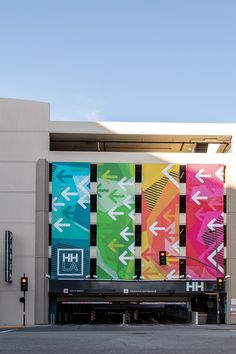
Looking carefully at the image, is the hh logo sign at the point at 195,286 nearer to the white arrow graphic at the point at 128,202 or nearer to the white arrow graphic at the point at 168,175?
the white arrow graphic at the point at 128,202

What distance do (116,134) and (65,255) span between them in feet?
42.0

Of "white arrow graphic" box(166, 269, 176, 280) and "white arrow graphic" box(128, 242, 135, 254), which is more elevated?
"white arrow graphic" box(128, 242, 135, 254)

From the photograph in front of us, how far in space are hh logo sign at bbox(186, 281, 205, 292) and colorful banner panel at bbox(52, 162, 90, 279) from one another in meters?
9.63

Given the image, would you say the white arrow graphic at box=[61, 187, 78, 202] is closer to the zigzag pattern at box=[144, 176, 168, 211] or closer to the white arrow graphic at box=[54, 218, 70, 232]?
the white arrow graphic at box=[54, 218, 70, 232]

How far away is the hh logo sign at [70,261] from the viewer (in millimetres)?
60375

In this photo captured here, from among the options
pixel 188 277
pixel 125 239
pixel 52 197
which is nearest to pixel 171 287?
pixel 188 277

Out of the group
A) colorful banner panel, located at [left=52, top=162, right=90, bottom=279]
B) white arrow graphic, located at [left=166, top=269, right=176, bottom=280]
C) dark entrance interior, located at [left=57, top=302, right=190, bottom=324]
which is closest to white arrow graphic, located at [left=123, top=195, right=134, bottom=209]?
colorful banner panel, located at [left=52, top=162, right=90, bottom=279]

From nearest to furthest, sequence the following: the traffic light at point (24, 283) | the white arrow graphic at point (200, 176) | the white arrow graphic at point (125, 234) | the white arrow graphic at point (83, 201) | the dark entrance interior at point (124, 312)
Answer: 1. the traffic light at point (24, 283)
2. the white arrow graphic at point (125, 234)
3. the white arrow graphic at point (83, 201)
4. the white arrow graphic at point (200, 176)
5. the dark entrance interior at point (124, 312)

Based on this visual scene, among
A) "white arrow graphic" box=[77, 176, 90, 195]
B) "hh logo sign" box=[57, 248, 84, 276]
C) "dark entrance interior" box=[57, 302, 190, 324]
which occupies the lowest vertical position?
"dark entrance interior" box=[57, 302, 190, 324]

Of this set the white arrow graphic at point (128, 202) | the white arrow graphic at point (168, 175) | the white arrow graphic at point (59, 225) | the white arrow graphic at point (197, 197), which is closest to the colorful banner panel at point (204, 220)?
the white arrow graphic at point (197, 197)

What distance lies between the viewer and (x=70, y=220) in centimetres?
6084

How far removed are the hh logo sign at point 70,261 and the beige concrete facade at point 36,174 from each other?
4.40ft

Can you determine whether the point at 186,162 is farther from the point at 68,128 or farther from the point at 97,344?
the point at 97,344

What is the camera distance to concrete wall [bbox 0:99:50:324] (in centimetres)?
5947
